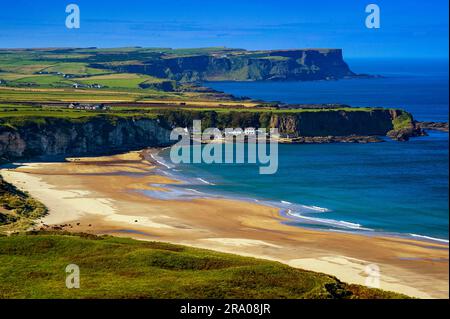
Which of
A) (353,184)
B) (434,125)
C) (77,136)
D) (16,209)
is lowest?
(353,184)

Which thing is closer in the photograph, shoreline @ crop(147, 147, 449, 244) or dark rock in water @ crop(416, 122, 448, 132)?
shoreline @ crop(147, 147, 449, 244)

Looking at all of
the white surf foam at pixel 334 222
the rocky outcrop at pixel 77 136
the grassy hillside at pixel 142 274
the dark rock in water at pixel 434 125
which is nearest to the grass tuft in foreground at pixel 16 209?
the grassy hillside at pixel 142 274

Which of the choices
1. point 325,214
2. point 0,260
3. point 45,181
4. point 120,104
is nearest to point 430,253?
point 325,214

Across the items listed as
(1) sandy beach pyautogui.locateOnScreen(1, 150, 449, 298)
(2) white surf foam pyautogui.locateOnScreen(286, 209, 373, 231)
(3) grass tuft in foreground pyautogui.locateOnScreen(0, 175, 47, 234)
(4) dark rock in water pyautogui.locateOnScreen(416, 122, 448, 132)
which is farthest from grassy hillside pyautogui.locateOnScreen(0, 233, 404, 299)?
(4) dark rock in water pyautogui.locateOnScreen(416, 122, 448, 132)

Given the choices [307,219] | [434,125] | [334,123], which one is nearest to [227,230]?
[307,219]

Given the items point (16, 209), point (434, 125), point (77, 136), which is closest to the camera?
point (16, 209)

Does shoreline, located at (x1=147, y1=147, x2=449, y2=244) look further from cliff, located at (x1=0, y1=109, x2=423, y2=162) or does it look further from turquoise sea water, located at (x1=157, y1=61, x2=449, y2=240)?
cliff, located at (x1=0, y1=109, x2=423, y2=162)

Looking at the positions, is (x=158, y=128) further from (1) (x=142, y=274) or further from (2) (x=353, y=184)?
(1) (x=142, y=274)

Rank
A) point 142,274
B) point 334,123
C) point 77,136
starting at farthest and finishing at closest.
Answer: point 334,123, point 77,136, point 142,274
